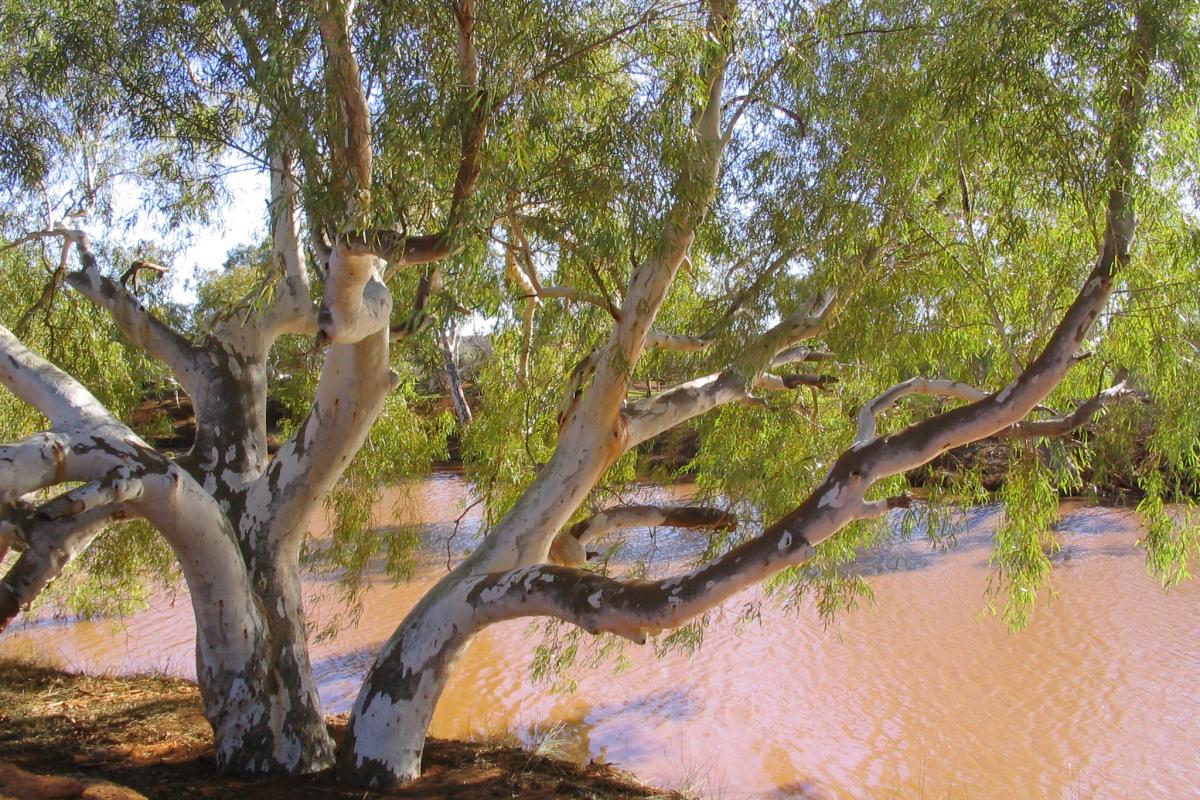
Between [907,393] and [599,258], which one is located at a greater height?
[599,258]

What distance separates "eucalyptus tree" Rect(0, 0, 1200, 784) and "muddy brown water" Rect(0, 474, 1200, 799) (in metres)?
1.34

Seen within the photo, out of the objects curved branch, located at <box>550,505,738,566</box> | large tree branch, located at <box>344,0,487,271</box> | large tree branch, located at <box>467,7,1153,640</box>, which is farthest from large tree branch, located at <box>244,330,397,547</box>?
curved branch, located at <box>550,505,738,566</box>

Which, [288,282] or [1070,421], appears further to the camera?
[288,282]

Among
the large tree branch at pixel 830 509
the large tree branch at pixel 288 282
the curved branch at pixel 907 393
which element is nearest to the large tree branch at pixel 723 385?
the curved branch at pixel 907 393

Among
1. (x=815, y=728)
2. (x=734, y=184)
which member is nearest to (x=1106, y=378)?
(x=734, y=184)

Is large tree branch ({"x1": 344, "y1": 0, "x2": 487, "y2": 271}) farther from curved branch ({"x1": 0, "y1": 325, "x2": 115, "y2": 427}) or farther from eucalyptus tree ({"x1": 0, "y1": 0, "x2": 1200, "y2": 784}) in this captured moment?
curved branch ({"x1": 0, "y1": 325, "x2": 115, "y2": 427})

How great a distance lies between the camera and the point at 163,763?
4.23 meters

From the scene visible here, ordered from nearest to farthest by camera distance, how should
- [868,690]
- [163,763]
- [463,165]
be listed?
1. [463,165]
2. [163,763]
3. [868,690]

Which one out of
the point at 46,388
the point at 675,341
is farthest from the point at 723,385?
the point at 46,388

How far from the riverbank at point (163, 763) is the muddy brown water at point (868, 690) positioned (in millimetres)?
1246

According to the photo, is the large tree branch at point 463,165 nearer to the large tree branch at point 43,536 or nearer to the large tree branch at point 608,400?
the large tree branch at point 608,400

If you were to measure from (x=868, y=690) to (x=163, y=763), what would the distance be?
16.6ft

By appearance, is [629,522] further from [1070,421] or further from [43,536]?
[43,536]

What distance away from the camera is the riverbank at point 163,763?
368 cm
